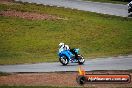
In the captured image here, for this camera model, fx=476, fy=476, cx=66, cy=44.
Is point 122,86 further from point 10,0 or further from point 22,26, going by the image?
point 10,0

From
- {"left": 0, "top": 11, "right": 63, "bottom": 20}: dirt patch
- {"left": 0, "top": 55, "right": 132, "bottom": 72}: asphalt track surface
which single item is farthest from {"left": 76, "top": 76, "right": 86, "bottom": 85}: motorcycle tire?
{"left": 0, "top": 11, "right": 63, "bottom": 20}: dirt patch

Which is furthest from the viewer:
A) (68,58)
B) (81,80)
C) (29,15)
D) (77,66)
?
(29,15)

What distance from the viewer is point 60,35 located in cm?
4534

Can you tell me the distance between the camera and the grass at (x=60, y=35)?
37938 mm

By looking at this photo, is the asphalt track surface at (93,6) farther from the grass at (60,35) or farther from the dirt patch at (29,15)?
the dirt patch at (29,15)

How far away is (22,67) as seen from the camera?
30.3 metres

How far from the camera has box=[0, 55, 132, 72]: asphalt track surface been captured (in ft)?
93.8

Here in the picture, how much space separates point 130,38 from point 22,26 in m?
11.6

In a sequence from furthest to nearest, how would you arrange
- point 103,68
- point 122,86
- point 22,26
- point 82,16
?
point 82,16 → point 22,26 → point 103,68 → point 122,86

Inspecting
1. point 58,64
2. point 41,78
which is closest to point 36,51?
point 58,64

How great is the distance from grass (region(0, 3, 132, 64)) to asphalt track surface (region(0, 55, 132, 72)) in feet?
9.15

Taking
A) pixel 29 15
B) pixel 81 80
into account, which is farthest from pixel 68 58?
pixel 29 15

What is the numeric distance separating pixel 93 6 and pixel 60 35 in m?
17.0

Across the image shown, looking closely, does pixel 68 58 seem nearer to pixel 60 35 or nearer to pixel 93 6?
pixel 60 35
